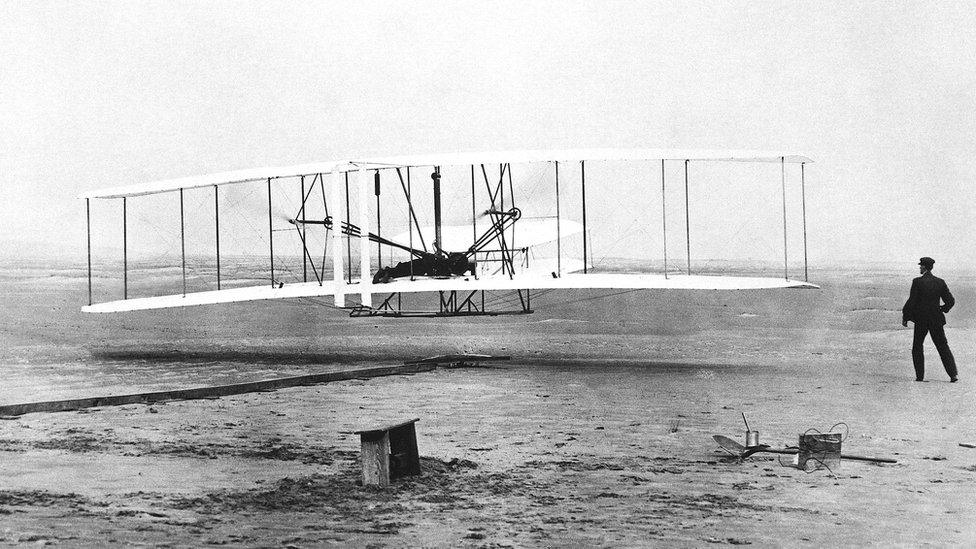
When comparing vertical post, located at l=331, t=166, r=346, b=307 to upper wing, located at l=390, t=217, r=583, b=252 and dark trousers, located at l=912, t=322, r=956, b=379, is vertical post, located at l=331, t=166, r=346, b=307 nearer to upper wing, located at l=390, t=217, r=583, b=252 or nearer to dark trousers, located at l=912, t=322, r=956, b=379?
upper wing, located at l=390, t=217, r=583, b=252

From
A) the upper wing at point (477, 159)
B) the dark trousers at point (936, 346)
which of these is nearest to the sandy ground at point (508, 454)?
the dark trousers at point (936, 346)

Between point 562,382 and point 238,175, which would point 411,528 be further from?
point 238,175

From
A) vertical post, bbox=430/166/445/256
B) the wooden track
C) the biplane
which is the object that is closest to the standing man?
the biplane

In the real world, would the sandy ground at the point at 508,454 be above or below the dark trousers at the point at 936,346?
below

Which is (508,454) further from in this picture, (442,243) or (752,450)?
(442,243)

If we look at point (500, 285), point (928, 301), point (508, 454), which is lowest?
point (508, 454)

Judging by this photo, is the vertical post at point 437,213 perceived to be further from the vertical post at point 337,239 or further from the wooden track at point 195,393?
the wooden track at point 195,393

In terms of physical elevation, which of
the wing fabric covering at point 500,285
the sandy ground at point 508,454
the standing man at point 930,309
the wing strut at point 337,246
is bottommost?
the sandy ground at point 508,454

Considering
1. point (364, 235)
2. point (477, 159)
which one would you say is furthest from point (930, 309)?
point (364, 235)
